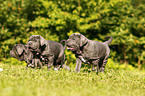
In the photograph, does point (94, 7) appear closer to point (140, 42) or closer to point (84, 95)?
point (140, 42)

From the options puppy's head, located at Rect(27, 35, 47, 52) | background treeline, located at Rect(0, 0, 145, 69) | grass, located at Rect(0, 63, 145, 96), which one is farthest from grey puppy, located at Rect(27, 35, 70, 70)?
background treeline, located at Rect(0, 0, 145, 69)

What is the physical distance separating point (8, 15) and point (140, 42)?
15947 millimetres

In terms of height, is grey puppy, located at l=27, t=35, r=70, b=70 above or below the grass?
above

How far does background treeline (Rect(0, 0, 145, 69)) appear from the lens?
57.1 feet

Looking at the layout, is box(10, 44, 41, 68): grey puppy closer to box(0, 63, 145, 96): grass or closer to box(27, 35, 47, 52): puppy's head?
box(27, 35, 47, 52): puppy's head

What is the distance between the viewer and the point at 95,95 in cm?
377

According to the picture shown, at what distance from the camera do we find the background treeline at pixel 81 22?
1739 cm

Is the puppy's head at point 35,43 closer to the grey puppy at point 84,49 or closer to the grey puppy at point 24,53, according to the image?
the grey puppy at point 24,53

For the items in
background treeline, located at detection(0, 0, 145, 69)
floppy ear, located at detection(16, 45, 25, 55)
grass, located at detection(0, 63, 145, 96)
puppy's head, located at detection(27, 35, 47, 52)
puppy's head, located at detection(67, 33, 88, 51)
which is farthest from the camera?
background treeline, located at detection(0, 0, 145, 69)

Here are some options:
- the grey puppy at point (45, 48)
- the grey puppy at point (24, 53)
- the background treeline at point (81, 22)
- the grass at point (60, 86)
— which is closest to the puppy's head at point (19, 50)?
the grey puppy at point (24, 53)

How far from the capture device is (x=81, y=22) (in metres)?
17.0

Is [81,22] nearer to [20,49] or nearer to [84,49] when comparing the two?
[20,49]

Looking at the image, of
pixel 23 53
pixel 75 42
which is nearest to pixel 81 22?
pixel 23 53

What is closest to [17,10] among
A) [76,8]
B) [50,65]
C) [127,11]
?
[76,8]
